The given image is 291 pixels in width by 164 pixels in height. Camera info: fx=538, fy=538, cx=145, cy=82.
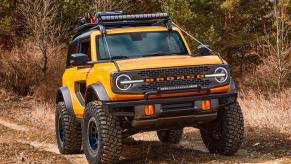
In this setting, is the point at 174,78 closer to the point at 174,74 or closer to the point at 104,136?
the point at 174,74

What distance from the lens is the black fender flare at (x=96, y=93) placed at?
7416mm

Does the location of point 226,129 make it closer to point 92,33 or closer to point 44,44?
point 92,33

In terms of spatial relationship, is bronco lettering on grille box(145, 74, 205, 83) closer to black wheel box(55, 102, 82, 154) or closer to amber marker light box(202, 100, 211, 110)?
amber marker light box(202, 100, 211, 110)

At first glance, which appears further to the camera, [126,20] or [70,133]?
[70,133]

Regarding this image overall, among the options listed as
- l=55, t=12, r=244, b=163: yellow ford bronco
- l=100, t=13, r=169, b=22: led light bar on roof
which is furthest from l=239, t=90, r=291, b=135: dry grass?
l=100, t=13, r=169, b=22: led light bar on roof

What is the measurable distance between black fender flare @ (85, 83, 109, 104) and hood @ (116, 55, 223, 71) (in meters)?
0.42

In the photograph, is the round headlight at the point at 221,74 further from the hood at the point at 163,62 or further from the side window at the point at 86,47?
the side window at the point at 86,47

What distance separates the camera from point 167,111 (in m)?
7.32

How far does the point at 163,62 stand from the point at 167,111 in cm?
72

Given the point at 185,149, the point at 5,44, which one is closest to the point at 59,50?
the point at 5,44

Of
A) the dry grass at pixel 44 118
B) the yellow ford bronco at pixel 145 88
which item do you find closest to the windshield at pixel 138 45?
the yellow ford bronco at pixel 145 88

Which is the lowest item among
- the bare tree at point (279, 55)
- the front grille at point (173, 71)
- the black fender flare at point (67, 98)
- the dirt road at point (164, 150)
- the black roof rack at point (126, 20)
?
the bare tree at point (279, 55)

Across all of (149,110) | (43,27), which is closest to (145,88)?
(149,110)

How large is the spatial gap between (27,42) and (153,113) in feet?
80.7
